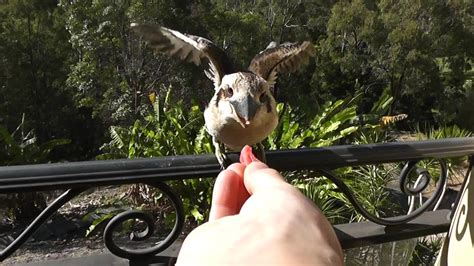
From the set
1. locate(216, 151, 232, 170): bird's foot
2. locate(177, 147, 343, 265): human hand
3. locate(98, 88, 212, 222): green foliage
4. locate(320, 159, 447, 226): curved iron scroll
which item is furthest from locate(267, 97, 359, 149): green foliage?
locate(177, 147, 343, 265): human hand

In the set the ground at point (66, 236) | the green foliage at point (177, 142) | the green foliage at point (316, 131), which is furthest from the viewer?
the ground at point (66, 236)

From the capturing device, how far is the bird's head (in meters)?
1.04

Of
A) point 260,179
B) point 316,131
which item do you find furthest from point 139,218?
point 316,131

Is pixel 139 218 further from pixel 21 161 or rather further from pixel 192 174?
pixel 21 161

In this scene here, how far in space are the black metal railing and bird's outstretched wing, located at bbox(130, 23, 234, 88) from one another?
258mm

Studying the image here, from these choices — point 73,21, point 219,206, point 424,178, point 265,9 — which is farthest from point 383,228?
point 265,9

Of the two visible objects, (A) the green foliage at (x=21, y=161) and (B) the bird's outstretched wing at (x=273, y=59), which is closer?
(B) the bird's outstretched wing at (x=273, y=59)

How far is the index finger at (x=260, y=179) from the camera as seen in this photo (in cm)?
55

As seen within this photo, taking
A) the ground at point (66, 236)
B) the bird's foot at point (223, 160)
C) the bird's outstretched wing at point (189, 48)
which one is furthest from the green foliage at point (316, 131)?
the bird's foot at point (223, 160)

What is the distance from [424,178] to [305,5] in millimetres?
10759

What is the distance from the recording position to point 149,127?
5.36 m

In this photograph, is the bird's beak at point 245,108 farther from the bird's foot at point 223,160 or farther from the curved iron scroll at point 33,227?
the curved iron scroll at point 33,227

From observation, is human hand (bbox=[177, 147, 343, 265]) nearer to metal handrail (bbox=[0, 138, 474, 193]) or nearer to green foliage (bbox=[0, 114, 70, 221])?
metal handrail (bbox=[0, 138, 474, 193])

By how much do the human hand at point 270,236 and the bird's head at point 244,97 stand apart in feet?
1.64
